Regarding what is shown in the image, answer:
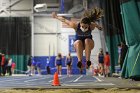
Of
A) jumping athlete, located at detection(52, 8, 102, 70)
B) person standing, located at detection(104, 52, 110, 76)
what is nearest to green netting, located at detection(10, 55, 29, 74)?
person standing, located at detection(104, 52, 110, 76)

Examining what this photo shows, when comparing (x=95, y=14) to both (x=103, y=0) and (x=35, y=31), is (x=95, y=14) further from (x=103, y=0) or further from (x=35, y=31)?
(x=35, y=31)

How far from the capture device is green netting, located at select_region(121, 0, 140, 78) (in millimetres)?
12359

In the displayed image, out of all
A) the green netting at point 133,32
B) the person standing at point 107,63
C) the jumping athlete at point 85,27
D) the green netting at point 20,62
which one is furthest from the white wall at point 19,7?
the jumping athlete at point 85,27

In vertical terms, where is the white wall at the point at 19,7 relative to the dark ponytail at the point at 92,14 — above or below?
above

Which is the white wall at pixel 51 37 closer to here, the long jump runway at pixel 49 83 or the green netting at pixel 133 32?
the long jump runway at pixel 49 83

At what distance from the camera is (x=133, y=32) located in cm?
1286

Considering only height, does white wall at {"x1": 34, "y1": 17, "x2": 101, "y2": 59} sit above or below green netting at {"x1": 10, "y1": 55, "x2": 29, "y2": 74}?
above

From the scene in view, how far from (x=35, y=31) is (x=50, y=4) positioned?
299 cm

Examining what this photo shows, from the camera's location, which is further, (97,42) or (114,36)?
(97,42)

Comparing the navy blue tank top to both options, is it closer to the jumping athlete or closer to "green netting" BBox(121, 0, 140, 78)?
the jumping athlete

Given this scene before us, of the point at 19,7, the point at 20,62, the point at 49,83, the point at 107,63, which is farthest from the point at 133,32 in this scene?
the point at 19,7

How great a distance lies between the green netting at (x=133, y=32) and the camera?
40.5ft

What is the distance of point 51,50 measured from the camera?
31500 mm

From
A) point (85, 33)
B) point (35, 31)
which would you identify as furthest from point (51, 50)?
point (85, 33)
